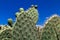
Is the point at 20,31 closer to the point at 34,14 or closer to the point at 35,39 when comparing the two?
the point at 35,39

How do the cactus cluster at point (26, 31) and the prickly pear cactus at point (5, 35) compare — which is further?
the prickly pear cactus at point (5, 35)

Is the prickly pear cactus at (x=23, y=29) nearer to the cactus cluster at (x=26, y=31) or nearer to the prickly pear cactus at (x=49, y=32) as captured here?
the cactus cluster at (x=26, y=31)

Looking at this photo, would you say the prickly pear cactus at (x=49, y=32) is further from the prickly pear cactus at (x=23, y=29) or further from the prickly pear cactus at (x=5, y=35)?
the prickly pear cactus at (x=5, y=35)

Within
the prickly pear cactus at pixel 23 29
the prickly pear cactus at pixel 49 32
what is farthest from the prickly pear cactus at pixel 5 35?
the prickly pear cactus at pixel 49 32

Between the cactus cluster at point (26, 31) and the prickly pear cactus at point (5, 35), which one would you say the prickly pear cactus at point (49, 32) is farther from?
the prickly pear cactus at point (5, 35)

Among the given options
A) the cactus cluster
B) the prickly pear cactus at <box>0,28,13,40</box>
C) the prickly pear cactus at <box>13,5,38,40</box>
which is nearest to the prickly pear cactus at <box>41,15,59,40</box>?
the cactus cluster

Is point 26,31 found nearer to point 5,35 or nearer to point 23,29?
point 23,29

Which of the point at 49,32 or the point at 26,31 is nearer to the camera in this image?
the point at 26,31

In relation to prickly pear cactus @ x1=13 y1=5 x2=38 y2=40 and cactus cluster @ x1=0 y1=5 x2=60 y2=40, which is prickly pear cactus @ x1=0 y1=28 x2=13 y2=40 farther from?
prickly pear cactus @ x1=13 y1=5 x2=38 y2=40

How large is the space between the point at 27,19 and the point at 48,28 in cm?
42

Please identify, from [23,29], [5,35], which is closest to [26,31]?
[23,29]

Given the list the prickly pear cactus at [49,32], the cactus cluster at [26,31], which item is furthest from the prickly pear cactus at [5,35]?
the prickly pear cactus at [49,32]

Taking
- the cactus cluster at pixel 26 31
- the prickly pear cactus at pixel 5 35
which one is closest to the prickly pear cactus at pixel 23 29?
the cactus cluster at pixel 26 31

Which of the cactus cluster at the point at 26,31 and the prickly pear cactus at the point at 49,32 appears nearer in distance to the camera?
the cactus cluster at the point at 26,31
